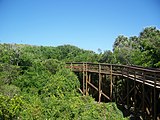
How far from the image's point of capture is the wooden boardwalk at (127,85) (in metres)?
14.6

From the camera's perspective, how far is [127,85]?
1773cm

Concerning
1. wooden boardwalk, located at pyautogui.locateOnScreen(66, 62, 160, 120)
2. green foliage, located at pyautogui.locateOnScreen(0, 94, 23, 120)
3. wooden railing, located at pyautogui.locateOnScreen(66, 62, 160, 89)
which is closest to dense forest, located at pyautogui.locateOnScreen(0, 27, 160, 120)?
green foliage, located at pyautogui.locateOnScreen(0, 94, 23, 120)

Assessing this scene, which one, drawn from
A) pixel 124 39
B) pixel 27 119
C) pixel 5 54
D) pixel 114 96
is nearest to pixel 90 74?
pixel 114 96

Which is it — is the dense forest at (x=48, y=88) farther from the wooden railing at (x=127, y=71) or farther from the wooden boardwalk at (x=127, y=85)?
the wooden railing at (x=127, y=71)

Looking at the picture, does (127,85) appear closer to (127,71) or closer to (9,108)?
(127,71)

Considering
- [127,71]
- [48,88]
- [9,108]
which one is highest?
[127,71]

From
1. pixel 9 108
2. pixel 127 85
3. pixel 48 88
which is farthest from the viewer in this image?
pixel 48 88

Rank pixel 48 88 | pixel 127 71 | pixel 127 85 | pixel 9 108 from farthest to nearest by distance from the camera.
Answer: pixel 48 88
pixel 127 71
pixel 127 85
pixel 9 108

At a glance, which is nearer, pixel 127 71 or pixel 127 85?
pixel 127 85

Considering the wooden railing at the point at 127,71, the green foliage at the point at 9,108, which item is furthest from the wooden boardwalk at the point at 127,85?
the green foliage at the point at 9,108

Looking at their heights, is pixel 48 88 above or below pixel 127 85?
below

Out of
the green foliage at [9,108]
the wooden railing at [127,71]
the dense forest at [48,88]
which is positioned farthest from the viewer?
the wooden railing at [127,71]

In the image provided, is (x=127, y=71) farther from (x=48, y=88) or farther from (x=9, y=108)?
(x=9, y=108)

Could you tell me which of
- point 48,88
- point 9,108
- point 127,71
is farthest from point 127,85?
point 9,108
